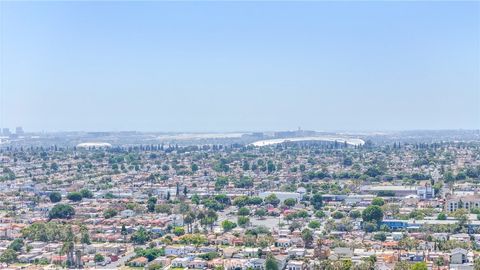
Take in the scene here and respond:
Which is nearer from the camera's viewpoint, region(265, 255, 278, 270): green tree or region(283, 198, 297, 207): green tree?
region(265, 255, 278, 270): green tree

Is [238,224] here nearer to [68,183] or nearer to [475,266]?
[475,266]

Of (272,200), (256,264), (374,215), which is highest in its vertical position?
(374,215)

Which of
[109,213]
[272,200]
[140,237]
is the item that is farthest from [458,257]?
[109,213]

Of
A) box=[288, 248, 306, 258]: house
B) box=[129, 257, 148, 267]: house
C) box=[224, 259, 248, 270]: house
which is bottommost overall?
box=[129, 257, 148, 267]: house

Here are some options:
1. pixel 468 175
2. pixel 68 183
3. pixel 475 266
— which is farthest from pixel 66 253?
pixel 468 175

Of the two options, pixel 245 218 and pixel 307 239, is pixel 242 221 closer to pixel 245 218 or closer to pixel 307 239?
pixel 245 218

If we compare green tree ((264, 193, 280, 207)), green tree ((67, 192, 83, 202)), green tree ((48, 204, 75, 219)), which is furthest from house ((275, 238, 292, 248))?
green tree ((67, 192, 83, 202))

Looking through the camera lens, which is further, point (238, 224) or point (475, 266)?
point (238, 224)

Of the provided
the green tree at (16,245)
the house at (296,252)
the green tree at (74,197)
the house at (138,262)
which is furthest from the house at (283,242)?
the green tree at (74,197)

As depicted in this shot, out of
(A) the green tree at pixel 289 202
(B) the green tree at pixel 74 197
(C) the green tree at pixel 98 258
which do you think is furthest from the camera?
(B) the green tree at pixel 74 197

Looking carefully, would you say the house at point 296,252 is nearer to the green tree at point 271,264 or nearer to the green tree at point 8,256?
the green tree at point 271,264

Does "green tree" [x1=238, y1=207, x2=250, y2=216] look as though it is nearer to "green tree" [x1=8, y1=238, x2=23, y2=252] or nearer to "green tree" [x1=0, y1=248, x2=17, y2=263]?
"green tree" [x1=8, y1=238, x2=23, y2=252]
